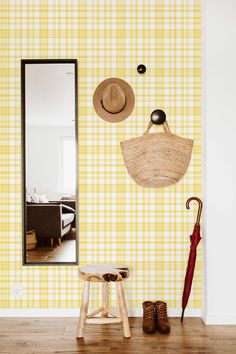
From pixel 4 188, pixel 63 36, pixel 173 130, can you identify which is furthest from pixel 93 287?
pixel 63 36

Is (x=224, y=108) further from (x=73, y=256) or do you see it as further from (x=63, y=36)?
(x=73, y=256)

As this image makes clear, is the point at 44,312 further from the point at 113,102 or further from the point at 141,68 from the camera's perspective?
the point at 141,68

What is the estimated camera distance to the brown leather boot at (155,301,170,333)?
2.58 m

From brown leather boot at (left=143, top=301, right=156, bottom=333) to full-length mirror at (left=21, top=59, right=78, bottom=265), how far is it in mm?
660

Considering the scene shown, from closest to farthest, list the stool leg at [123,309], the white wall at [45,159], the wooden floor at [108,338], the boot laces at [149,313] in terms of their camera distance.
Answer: the wooden floor at [108,338]
the stool leg at [123,309]
the boot laces at [149,313]
the white wall at [45,159]

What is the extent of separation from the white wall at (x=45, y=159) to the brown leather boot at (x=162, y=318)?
1101 mm

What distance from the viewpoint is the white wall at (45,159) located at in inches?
113

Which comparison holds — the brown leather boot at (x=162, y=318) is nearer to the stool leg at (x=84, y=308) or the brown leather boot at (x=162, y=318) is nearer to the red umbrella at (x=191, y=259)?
the red umbrella at (x=191, y=259)

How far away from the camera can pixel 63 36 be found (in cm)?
291

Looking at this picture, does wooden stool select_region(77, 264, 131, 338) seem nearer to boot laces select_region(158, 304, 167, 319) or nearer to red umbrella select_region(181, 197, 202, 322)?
boot laces select_region(158, 304, 167, 319)

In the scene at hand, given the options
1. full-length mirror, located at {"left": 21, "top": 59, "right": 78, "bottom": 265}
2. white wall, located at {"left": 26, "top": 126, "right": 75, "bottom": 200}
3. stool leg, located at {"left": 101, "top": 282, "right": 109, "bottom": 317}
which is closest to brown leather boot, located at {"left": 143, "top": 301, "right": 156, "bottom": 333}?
stool leg, located at {"left": 101, "top": 282, "right": 109, "bottom": 317}

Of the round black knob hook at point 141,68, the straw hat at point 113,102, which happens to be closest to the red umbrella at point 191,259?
the straw hat at point 113,102

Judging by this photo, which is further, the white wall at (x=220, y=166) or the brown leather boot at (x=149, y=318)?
the white wall at (x=220, y=166)

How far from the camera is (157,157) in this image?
286 centimetres
